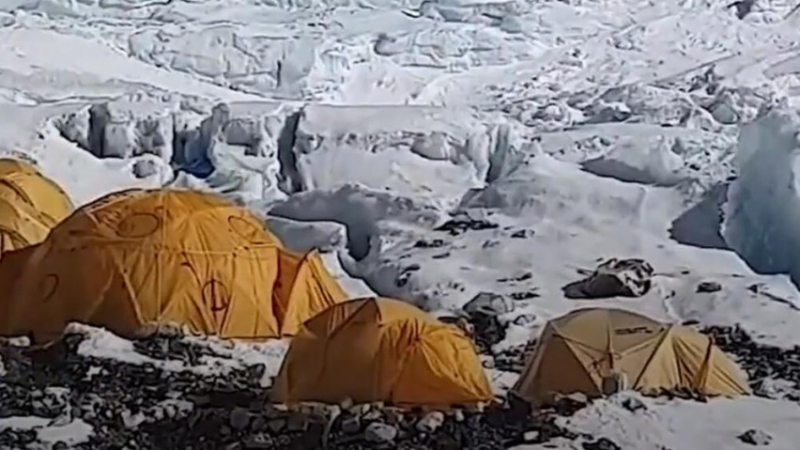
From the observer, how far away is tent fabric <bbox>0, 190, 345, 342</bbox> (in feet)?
28.4

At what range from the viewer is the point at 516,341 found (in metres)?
9.13

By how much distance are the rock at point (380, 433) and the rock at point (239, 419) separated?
0.65 metres

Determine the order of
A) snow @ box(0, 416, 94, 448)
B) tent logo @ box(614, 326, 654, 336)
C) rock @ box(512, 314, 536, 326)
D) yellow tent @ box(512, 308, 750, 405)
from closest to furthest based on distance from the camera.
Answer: snow @ box(0, 416, 94, 448) → yellow tent @ box(512, 308, 750, 405) → tent logo @ box(614, 326, 654, 336) → rock @ box(512, 314, 536, 326)

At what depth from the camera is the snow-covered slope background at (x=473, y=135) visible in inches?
410

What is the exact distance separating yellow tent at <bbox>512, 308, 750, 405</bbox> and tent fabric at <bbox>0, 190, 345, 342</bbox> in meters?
2.07

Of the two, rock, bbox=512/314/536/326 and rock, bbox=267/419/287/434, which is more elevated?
rock, bbox=267/419/287/434

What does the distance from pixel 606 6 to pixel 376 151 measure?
1200 cm

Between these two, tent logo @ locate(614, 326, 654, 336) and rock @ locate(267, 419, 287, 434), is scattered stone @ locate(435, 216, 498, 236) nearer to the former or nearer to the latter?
tent logo @ locate(614, 326, 654, 336)

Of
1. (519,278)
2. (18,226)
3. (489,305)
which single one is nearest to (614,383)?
(489,305)

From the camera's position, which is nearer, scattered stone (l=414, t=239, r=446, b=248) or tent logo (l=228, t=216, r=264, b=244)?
tent logo (l=228, t=216, r=264, b=244)

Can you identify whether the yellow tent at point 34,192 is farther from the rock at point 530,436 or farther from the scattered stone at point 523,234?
the rock at point 530,436

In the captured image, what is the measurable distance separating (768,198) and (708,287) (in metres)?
1.47

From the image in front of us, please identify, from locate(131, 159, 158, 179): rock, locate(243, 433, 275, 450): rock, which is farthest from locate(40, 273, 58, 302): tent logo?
locate(131, 159, 158, 179): rock

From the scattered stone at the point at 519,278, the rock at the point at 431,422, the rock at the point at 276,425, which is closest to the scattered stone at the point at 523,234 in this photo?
the scattered stone at the point at 519,278
